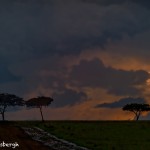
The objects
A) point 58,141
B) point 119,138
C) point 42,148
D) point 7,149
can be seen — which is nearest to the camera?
point 7,149

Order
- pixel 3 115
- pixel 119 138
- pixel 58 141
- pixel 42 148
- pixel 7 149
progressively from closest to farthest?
pixel 7 149, pixel 42 148, pixel 58 141, pixel 119 138, pixel 3 115

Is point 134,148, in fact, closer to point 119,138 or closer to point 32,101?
point 119,138

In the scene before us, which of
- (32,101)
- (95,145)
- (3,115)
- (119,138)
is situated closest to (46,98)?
(32,101)

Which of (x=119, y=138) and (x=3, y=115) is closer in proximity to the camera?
(x=119, y=138)

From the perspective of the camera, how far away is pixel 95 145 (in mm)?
40844

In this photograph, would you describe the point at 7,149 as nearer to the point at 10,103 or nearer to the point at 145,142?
the point at 145,142

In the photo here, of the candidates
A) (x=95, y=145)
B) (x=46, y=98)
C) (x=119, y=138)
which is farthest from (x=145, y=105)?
(x=95, y=145)

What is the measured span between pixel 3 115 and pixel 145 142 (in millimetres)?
70863

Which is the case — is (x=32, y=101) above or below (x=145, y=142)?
above

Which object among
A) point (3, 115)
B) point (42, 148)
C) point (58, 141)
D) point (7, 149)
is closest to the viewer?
point (7, 149)

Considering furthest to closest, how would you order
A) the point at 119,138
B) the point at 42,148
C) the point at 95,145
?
the point at 119,138, the point at 95,145, the point at 42,148

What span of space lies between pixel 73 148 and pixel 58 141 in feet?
20.7

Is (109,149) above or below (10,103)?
below

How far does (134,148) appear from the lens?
39.9 meters
